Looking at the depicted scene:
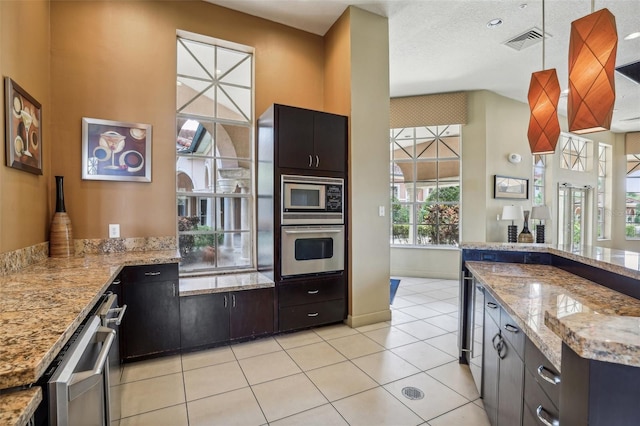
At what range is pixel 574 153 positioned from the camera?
7.20 m

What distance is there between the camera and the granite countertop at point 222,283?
9.08 ft

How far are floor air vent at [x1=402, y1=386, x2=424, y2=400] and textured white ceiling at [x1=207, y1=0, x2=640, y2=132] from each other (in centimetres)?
354

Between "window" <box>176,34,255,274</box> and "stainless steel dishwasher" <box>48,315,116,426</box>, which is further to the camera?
"window" <box>176,34,255,274</box>

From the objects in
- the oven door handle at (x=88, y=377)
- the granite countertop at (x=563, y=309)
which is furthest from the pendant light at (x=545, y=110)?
the oven door handle at (x=88, y=377)

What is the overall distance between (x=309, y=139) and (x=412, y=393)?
235cm

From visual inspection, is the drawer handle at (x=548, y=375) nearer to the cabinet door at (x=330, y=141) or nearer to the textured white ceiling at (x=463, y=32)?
the cabinet door at (x=330, y=141)

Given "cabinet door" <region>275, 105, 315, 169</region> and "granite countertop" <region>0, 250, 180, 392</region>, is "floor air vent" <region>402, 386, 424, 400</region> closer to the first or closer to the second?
"granite countertop" <region>0, 250, 180, 392</region>

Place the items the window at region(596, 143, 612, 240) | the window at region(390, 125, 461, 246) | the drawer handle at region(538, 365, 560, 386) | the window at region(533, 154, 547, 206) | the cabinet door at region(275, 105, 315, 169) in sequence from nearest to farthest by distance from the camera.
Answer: the drawer handle at region(538, 365, 560, 386), the cabinet door at region(275, 105, 315, 169), the window at region(390, 125, 461, 246), the window at region(533, 154, 547, 206), the window at region(596, 143, 612, 240)

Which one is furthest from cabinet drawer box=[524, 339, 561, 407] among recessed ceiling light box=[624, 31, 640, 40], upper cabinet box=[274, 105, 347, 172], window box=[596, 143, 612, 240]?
window box=[596, 143, 612, 240]

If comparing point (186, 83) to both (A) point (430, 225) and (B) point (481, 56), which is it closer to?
(B) point (481, 56)

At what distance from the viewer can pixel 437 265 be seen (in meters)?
5.80

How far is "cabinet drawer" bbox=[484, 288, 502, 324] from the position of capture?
165 cm

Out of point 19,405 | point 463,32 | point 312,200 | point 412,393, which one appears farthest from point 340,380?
point 463,32

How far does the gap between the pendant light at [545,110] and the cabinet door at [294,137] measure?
6.20 feet
